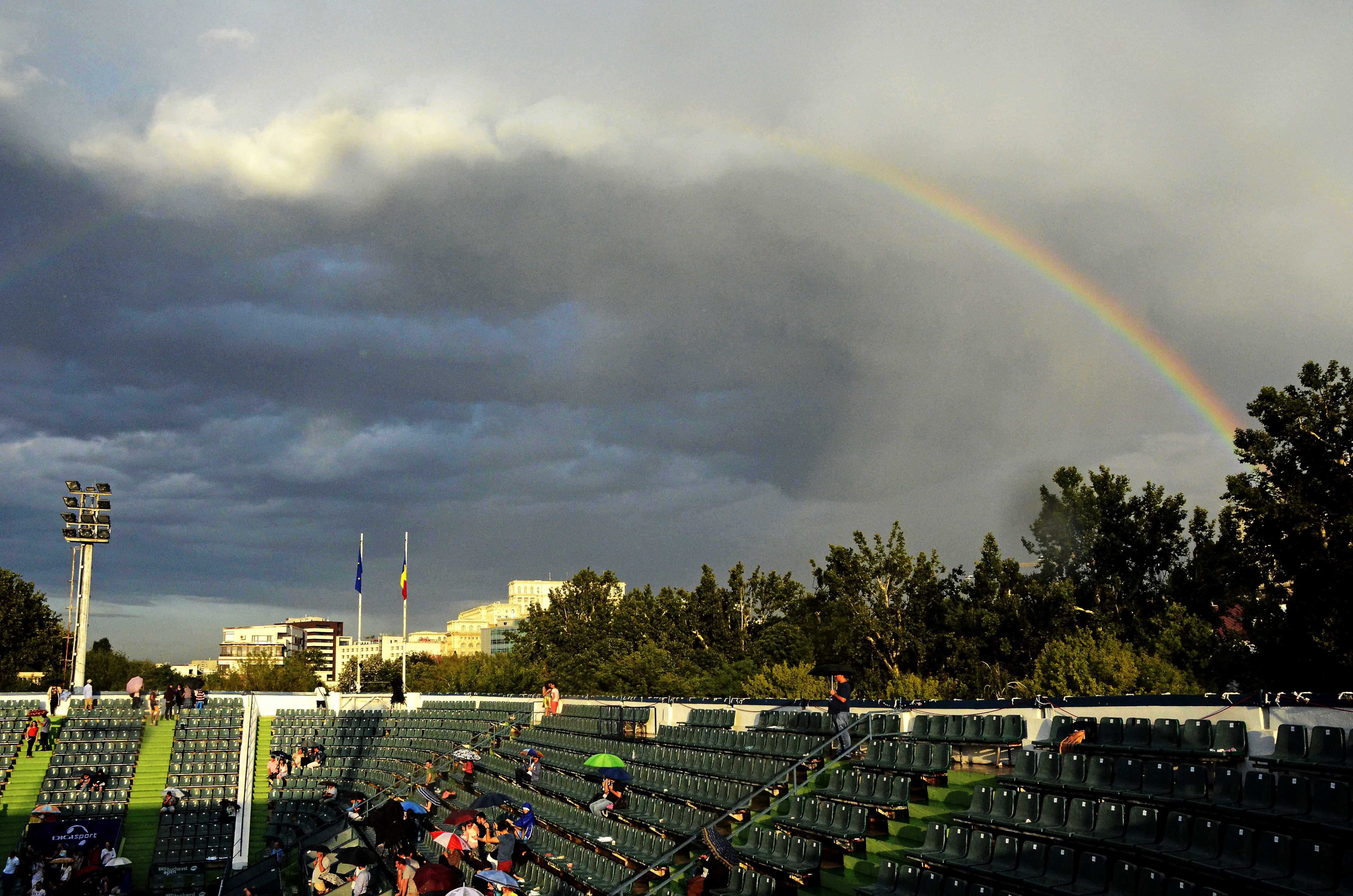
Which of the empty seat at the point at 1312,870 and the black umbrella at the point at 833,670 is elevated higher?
the black umbrella at the point at 833,670

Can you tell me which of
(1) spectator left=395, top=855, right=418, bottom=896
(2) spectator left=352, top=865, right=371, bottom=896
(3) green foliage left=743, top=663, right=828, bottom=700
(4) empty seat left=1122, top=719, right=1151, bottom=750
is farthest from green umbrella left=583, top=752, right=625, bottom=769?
(3) green foliage left=743, top=663, right=828, bottom=700

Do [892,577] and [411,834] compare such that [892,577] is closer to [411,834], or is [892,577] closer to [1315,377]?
[1315,377]

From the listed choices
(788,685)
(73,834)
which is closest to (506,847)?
(73,834)

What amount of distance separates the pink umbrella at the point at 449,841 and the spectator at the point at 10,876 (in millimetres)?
19895

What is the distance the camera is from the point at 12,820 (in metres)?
31.6

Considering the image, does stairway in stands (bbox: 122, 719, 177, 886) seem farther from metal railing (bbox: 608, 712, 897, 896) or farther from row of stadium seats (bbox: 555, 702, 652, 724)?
metal railing (bbox: 608, 712, 897, 896)

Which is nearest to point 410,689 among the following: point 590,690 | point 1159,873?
point 590,690

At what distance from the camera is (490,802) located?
16969 mm

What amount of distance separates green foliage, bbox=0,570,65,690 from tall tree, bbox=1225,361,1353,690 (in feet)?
261

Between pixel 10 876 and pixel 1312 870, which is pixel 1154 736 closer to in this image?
pixel 1312 870

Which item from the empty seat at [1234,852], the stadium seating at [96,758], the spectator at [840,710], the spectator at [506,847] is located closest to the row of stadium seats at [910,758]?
the spectator at [840,710]

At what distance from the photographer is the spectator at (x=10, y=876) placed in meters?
26.8

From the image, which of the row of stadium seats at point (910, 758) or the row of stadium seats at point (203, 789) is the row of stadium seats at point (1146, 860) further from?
the row of stadium seats at point (203, 789)

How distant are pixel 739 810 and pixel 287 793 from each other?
76.8ft
